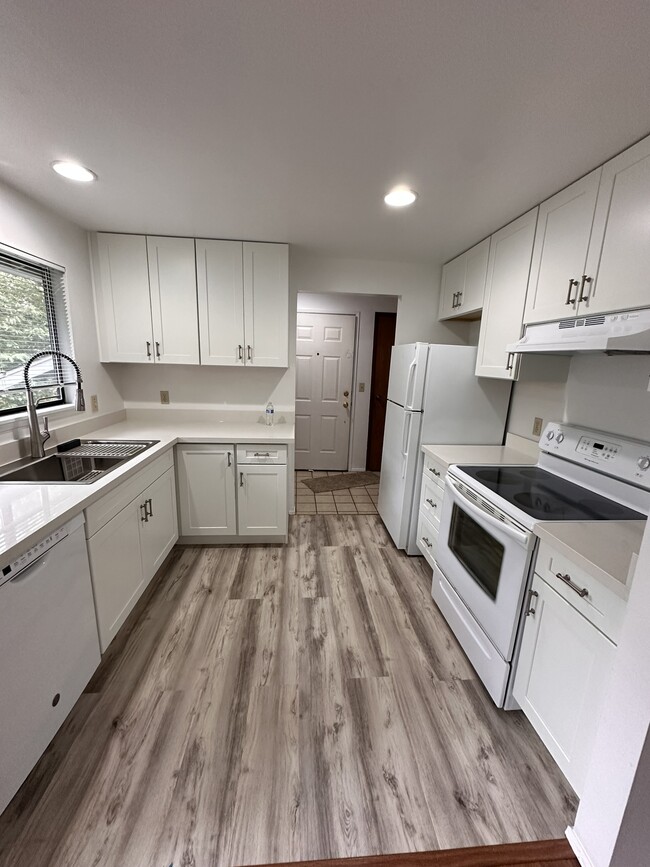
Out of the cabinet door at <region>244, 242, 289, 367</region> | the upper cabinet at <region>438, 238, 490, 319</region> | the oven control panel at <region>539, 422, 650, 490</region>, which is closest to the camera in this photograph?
the oven control panel at <region>539, 422, 650, 490</region>

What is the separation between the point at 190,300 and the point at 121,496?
1.60m

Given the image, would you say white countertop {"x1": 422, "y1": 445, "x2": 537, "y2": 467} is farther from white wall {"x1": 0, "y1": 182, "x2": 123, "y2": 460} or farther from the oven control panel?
white wall {"x1": 0, "y1": 182, "x2": 123, "y2": 460}

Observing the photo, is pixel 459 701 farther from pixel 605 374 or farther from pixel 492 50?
pixel 492 50

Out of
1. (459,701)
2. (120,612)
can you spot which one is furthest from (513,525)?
(120,612)

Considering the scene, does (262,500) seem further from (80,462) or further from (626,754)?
(626,754)

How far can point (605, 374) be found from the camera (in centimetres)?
170

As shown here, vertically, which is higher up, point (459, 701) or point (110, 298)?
point (110, 298)

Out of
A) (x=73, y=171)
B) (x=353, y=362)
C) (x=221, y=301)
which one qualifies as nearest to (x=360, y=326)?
(x=353, y=362)

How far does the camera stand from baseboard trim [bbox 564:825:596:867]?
1.00m

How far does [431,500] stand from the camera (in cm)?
232

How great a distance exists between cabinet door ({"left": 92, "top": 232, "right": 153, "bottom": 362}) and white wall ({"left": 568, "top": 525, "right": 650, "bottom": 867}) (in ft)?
9.80

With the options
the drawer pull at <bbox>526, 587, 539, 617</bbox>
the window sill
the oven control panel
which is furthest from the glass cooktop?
the window sill

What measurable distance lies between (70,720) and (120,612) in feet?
1.36

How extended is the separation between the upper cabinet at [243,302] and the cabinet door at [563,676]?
2.25 metres
